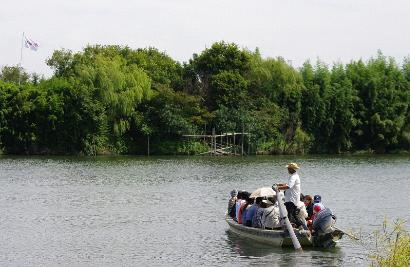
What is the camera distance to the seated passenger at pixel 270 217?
77.6 ft

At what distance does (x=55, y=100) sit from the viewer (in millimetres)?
71875

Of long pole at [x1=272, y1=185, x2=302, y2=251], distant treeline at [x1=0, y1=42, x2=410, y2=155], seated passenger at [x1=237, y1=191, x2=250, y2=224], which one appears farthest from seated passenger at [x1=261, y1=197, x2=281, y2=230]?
distant treeline at [x1=0, y1=42, x2=410, y2=155]

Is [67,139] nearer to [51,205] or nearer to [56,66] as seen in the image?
[56,66]

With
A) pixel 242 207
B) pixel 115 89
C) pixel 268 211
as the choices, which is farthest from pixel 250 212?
pixel 115 89

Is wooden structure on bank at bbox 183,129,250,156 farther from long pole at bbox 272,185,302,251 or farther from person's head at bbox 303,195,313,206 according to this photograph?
long pole at bbox 272,185,302,251

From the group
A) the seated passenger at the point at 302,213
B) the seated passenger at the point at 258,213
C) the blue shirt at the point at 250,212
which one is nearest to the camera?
the seated passenger at the point at 302,213

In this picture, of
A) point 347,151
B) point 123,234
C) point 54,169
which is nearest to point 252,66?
point 347,151

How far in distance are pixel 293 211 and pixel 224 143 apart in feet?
168

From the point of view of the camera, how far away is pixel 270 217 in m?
23.8

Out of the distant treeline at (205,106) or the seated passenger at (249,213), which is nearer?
the seated passenger at (249,213)

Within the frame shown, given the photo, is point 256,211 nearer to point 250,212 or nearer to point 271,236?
point 250,212

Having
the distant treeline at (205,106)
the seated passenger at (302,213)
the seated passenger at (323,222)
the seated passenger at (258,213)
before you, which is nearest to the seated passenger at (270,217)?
the seated passenger at (258,213)

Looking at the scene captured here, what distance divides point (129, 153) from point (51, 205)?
130 ft

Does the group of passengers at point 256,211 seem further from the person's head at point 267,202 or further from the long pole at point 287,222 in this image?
the long pole at point 287,222
